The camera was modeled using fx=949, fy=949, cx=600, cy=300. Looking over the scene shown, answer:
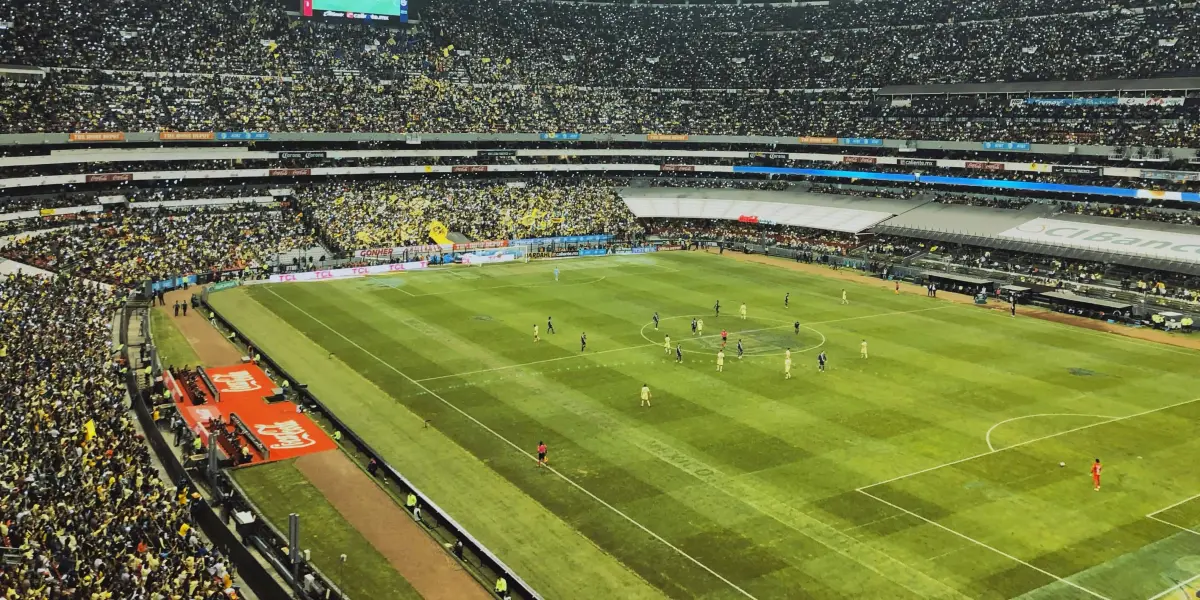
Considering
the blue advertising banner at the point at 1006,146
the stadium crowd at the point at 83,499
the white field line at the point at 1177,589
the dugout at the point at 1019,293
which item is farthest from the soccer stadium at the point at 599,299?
the dugout at the point at 1019,293

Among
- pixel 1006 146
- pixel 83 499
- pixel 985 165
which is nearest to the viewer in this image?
pixel 83 499

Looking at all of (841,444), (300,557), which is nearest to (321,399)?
(300,557)

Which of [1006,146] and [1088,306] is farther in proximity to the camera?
[1006,146]

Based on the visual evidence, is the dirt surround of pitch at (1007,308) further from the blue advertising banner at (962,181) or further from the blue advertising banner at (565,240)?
the blue advertising banner at (962,181)

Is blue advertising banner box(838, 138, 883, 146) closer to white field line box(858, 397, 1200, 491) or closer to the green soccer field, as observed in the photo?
the green soccer field

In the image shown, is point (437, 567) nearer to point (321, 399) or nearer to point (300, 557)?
point (300, 557)

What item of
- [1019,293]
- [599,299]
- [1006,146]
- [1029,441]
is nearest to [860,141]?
[1006,146]

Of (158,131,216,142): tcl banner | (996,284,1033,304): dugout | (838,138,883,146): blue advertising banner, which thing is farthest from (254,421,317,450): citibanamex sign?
(838,138,883,146): blue advertising banner

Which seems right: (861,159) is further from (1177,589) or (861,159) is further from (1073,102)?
(1177,589)
